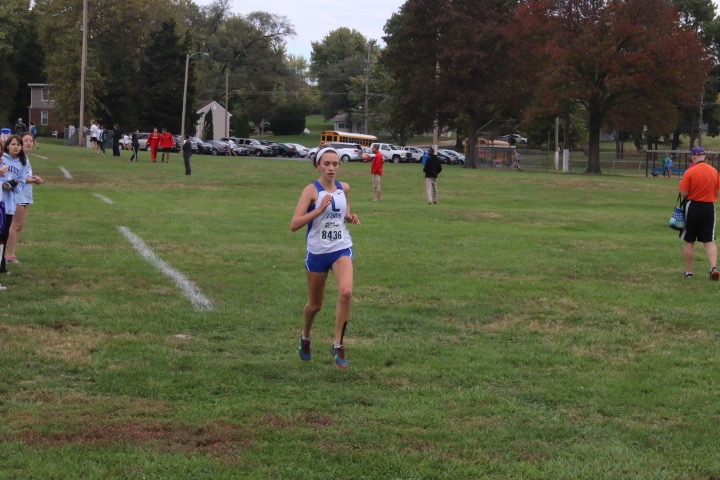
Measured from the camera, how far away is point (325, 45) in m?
164

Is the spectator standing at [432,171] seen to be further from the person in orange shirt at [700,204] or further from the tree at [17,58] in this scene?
the tree at [17,58]

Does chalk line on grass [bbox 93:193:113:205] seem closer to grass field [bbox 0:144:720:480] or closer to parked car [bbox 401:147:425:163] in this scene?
grass field [bbox 0:144:720:480]

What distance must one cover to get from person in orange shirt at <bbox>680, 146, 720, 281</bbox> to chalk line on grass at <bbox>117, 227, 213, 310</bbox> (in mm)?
6568

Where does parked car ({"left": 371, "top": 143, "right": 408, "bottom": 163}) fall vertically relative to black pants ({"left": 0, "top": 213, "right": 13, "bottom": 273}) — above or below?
above

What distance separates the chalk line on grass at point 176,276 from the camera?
10252 millimetres

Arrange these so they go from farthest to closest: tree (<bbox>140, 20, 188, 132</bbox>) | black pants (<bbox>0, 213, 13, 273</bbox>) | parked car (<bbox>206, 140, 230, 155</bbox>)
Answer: tree (<bbox>140, 20, 188, 132</bbox>) → parked car (<bbox>206, 140, 230, 155</bbox>) → black pants (<bbox>0, 213, 13, 273</bbox>)

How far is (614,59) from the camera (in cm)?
5262

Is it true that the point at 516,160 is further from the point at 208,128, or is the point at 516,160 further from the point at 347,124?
the point at 347,124

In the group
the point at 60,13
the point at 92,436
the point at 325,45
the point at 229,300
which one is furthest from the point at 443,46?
the point at 325,45

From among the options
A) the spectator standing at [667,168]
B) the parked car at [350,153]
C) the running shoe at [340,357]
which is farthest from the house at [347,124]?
the running shoe at [340,357]

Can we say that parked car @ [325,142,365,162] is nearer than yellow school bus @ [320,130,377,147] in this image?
Yes

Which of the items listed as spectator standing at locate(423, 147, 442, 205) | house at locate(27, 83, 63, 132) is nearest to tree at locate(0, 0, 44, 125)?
house at locate(27, 83, 63, 132)

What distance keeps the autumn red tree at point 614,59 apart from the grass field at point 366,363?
125 ft

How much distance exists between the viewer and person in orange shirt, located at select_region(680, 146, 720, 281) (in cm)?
1246
